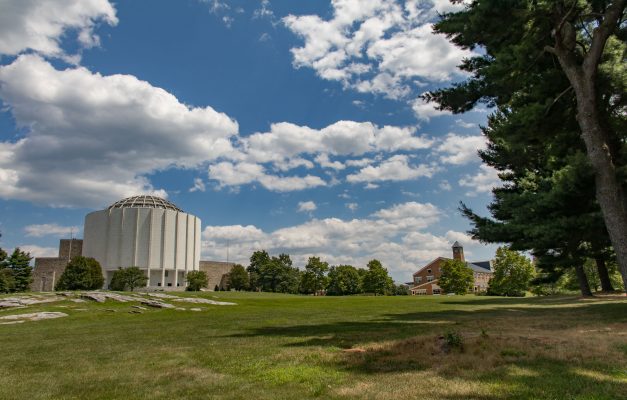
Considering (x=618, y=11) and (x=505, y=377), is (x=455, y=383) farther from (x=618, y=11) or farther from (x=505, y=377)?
(x=618, y=11)

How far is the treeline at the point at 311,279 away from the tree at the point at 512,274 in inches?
964

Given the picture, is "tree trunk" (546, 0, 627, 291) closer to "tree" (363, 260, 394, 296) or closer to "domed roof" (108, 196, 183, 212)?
"tree" (363, 260, 394, 296)

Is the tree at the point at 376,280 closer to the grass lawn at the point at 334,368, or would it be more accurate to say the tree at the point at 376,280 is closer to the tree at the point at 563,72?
the tree at the point at 563,72

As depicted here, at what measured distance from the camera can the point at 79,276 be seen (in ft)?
205

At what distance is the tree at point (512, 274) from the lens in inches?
2852

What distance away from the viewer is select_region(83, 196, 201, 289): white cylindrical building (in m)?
88.9

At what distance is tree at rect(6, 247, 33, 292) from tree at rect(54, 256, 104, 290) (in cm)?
586

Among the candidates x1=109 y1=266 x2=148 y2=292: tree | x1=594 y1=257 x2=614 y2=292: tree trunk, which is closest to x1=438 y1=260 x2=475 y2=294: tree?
x1=594 y1=257 x2=614 y2=292: tree trunk

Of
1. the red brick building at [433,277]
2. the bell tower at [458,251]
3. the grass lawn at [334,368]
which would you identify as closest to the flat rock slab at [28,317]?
the grass lawn at [334,368]

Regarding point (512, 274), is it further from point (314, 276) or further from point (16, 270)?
point (16, 270)

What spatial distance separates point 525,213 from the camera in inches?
672

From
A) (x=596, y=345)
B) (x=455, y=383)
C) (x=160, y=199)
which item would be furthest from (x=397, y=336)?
(x=160, y=199)

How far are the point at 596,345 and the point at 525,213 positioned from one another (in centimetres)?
827

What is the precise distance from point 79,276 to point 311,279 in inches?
1891
